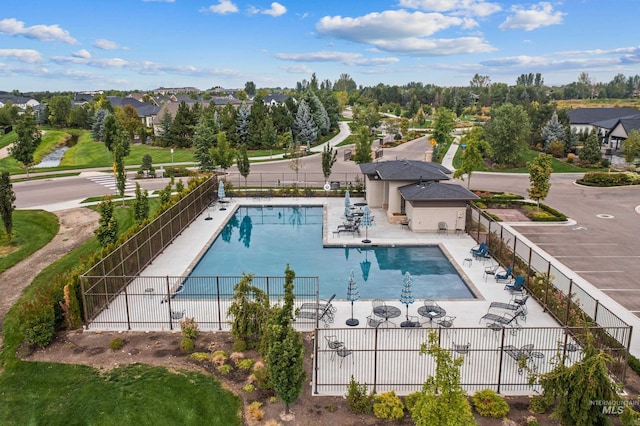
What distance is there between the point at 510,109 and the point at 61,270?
1680 inches

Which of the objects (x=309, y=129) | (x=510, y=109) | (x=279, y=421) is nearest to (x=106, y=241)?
(x=279, y=421)

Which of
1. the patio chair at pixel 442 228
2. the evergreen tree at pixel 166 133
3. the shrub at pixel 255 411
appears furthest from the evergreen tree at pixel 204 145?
the shrub at pixel 255 411

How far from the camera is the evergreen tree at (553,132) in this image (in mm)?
54469

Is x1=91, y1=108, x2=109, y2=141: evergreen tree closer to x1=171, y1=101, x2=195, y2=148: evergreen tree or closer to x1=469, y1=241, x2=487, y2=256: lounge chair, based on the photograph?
x1=171, y1=101, x2=195, y2=148: evergreen tree

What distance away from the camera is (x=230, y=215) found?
3064 centimetres

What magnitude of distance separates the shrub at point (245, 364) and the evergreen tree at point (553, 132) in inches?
2014

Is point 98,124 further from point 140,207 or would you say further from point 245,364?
point 245,364

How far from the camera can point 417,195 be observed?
25438 mm

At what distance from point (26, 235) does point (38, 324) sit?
46.5 feet

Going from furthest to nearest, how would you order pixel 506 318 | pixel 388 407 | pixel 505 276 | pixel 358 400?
pixel 505 276 → pixel 506 318 → pixel 358 400 → pixel 388 407

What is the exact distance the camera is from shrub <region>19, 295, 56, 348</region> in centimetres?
1414

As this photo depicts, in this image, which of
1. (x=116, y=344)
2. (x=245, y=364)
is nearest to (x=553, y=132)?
(x=245, y=364)

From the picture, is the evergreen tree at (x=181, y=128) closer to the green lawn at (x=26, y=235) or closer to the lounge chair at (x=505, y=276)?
the green lawn at (x=26, y=235)

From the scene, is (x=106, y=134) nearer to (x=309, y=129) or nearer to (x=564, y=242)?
(x=309, y=129)
